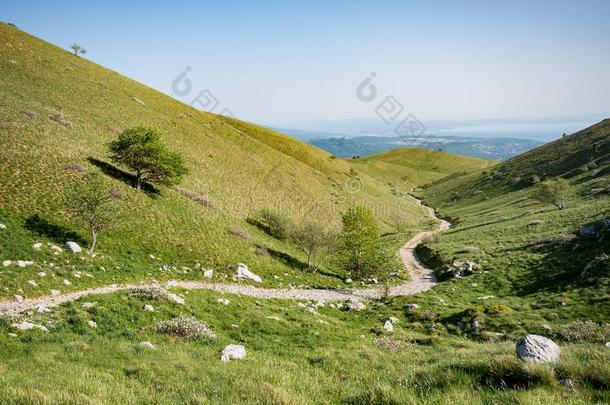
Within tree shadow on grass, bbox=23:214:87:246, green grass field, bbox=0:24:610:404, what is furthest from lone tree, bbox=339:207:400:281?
tree shadow on grass, bbox=23:214:87:246

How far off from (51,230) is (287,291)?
62.1 feet

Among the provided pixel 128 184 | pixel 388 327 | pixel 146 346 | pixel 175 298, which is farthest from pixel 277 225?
pixel 146 346

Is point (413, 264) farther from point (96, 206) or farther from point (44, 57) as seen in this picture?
point (44, 57)

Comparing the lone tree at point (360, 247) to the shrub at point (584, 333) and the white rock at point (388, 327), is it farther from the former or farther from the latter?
the shrub at point (584, 333)

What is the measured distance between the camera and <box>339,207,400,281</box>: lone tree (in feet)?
130

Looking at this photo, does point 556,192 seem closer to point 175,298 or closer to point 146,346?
point 175,298

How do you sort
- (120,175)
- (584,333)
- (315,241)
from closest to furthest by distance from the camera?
1. (584,333)
2. (120,175)
3. (315,241)

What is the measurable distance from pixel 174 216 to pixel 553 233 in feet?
146

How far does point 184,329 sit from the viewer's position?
16375 millimetres

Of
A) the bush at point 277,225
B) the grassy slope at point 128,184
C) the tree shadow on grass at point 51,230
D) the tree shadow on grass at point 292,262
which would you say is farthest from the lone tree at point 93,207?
the bush at point 277,225

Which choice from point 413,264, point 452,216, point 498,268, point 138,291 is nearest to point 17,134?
point 138,291

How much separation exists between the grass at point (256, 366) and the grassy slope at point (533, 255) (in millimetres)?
9210

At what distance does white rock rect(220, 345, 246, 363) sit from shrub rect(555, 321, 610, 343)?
15.5 meters

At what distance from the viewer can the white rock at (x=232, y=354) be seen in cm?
1287
